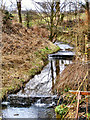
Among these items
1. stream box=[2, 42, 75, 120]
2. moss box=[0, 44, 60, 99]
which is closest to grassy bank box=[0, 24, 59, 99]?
moss box=[0, 44, 60, 99]

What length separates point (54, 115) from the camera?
2.79 meters

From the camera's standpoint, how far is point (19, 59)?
5.21 meters

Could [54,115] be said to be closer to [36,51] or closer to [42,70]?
[42,70]

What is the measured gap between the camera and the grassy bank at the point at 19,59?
3.91 metres

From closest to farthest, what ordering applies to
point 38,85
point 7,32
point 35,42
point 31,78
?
point 38,85
point 31,78
point 7,32
point 35,42

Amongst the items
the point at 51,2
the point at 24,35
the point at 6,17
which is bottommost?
the point at 24,35

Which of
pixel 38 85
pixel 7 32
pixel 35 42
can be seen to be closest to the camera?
pixel 38 85

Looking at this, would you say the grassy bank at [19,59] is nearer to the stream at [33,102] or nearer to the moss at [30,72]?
the moss at [30,72]

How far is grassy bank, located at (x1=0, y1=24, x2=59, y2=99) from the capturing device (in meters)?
3.91

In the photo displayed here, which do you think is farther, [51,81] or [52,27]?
[52,27]

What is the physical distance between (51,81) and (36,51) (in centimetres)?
276

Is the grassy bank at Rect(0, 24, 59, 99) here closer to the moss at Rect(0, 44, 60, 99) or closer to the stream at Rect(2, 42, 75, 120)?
the moss at Rect(0, 44, 60, 99)

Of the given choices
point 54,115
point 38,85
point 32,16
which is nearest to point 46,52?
point 32,16

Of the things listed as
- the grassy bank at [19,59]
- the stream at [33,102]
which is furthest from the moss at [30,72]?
the stream at [33,102]
